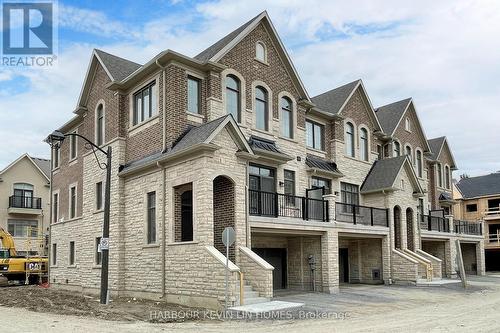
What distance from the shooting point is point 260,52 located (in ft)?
78.7

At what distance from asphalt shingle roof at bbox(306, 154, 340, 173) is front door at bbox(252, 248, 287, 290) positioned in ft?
15.0

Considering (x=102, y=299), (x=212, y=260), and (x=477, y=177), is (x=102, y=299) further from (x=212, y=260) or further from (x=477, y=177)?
(x=477, y=177)

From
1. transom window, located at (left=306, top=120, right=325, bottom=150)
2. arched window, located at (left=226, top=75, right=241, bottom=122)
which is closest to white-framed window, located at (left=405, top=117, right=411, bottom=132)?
transom window, located at (left=306, top=120, right=325, bottom=150)

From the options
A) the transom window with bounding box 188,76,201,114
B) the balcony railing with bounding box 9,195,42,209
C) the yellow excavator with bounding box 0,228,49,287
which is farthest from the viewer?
the balcony railing with bounding box 9,195,42,209

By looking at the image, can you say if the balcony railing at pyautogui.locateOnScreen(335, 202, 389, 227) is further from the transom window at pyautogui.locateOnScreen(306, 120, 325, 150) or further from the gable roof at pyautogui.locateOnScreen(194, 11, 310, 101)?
the gable roof at pyautogui.locateOnScreen(194, 11, 310, 101)

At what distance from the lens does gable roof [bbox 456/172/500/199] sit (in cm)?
5300

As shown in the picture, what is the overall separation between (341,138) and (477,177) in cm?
3456

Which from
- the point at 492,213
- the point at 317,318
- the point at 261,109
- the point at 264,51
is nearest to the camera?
the point at 317,318

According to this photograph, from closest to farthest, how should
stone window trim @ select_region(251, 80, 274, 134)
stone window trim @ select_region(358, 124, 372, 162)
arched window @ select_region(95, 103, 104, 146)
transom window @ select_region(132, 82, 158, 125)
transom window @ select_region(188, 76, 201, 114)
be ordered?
transom window @ select_region(188, 76, 201, 114)
transom window @ select_region(132, 82, 158, 125)
stone window trim @ select_region(251, 80, 274, 134)
arched window @ select_region(95, 103, 104, 146)
stone window trim @ select_region(358, 124, 372, 162)

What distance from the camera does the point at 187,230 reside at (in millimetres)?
20172

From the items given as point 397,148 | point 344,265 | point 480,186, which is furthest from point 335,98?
point 480,186

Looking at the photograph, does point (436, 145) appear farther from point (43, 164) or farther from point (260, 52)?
point (43, 164)

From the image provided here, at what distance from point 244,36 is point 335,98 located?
9.29 meters

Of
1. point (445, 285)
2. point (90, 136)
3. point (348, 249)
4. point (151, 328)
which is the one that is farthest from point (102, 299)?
point (445, 285)
